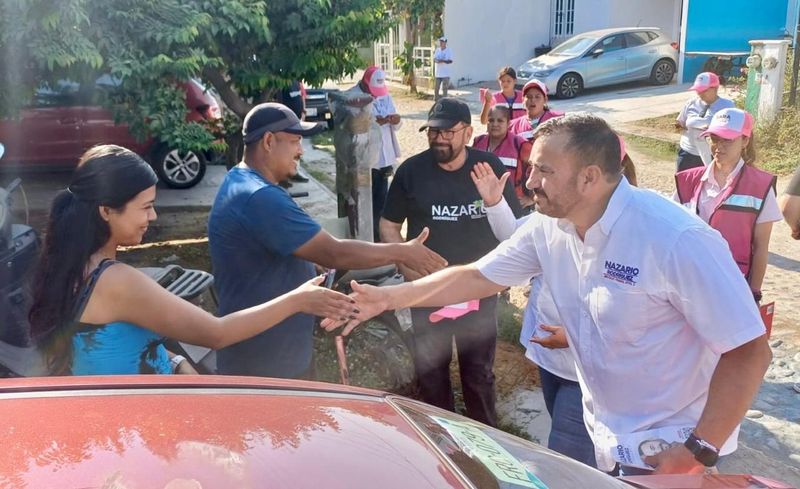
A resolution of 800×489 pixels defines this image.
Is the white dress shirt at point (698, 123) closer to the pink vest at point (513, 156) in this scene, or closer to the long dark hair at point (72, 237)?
the pink vest at point (513, 156)

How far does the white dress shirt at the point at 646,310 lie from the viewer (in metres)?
2.29

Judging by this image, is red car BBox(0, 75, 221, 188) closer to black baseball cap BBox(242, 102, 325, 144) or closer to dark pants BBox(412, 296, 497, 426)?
dark pants BBox(412, 296, 497, 426)

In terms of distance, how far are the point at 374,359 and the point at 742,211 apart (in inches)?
95.6

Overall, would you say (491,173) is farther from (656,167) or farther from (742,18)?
(742,18)

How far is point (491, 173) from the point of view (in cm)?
402

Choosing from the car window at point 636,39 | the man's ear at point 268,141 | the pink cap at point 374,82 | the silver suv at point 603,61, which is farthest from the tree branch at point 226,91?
the car window at point 636,39

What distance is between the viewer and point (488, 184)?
3.96m

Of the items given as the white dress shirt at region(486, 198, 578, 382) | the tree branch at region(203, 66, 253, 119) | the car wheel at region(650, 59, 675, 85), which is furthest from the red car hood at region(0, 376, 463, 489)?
the car wheel at region(650, 59, 675, 85)

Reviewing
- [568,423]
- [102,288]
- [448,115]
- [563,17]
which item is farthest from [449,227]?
[563,17]

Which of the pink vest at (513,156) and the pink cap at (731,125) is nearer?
the pink cap at (731,125)

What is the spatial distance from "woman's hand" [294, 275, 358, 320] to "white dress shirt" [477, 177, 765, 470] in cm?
81

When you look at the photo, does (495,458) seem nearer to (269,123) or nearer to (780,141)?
(269,123)

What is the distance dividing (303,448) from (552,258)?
1.49m

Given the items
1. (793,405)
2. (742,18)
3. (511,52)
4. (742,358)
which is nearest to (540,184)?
(742,358)
